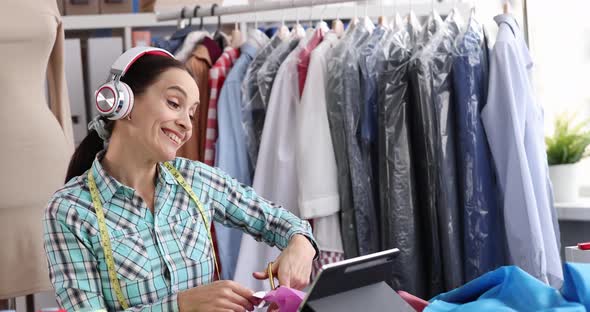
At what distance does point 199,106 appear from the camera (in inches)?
125

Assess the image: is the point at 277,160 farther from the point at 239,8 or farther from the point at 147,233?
the point at 147,233

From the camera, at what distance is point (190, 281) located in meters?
1.85

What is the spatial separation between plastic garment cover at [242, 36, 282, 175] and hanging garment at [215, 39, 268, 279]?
0.03m

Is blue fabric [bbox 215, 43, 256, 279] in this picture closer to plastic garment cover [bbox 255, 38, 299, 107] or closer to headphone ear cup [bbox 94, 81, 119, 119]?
plastic garment cover [bbox 255, 38, 299, 107]

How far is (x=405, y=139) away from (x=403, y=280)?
44 cm

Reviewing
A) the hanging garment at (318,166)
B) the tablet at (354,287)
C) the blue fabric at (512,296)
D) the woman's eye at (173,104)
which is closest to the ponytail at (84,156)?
the woman's eye at (173,104)

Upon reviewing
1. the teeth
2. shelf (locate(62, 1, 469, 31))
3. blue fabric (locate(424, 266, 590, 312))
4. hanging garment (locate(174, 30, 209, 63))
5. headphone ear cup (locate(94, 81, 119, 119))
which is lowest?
blue fabric (locate(424, 266, 590, 312))

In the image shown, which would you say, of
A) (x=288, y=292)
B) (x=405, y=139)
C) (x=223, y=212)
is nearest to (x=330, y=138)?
(x=405, y=139)

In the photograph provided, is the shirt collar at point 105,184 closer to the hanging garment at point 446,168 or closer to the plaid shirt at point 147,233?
the plaid shirt at point 147,233

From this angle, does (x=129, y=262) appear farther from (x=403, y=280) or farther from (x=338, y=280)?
(x=403, y=280)

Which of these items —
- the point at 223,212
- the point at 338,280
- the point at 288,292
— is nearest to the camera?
the point at 338,280

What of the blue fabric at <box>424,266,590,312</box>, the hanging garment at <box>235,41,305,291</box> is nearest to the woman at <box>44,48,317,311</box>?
the blue fabric at <box>424,266,590,312</box>

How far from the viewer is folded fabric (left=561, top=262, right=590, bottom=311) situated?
1390 mm

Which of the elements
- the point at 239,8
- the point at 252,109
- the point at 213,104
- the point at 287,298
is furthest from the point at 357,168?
the point at 287,298
